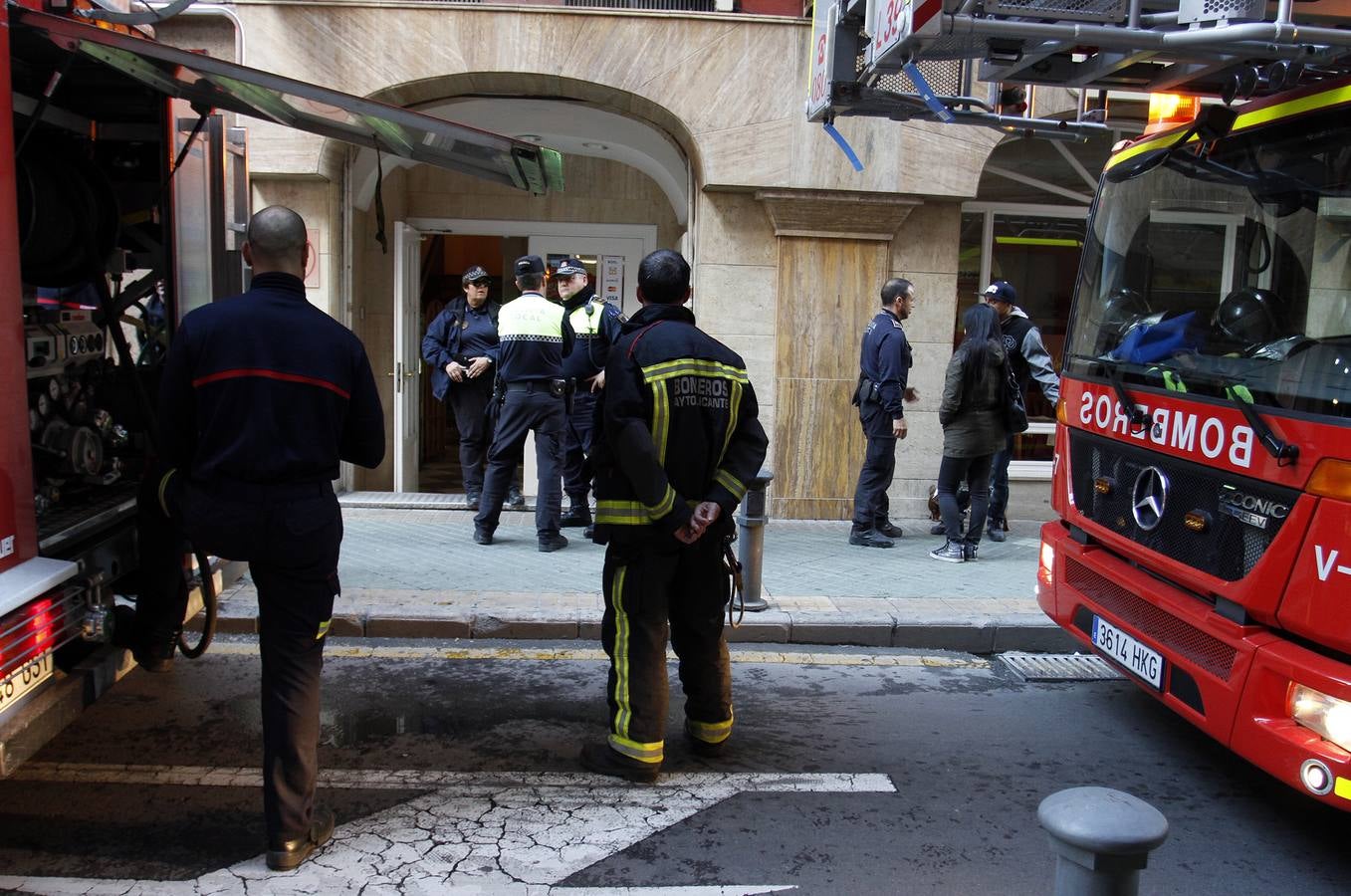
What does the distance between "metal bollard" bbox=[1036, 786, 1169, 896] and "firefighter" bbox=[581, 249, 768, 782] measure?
2.08 m

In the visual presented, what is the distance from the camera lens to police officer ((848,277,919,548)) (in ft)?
26.0

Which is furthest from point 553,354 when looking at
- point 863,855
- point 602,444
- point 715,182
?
point 863,855

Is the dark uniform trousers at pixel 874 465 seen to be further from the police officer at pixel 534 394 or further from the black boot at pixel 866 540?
the police officer at pixel 534 394

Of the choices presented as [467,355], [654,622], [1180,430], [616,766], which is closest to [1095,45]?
[1180,430]

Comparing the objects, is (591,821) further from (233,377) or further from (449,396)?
(449,396)

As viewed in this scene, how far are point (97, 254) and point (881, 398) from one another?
5.24m

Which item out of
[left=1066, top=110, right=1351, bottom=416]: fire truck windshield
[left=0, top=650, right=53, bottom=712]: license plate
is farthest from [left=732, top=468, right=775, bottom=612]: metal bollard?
[left=0, top=650, right=53, bottom=712]: license plate

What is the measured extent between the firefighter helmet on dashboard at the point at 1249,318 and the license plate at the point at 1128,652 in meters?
1.20

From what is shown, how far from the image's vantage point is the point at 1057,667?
233 inches

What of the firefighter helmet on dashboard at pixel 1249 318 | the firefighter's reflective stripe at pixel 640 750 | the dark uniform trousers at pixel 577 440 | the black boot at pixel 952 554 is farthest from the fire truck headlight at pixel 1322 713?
the dark uniform trousers at pixel 577 440

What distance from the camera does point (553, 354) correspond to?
7.78 meters

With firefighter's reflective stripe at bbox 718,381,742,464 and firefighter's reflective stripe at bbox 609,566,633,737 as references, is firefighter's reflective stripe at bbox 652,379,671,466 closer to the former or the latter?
firefighter's reflective stripe at bbox 718,381,742,464

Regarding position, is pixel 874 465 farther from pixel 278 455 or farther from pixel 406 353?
pixel 278 455

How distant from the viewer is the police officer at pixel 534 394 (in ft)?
25.3
